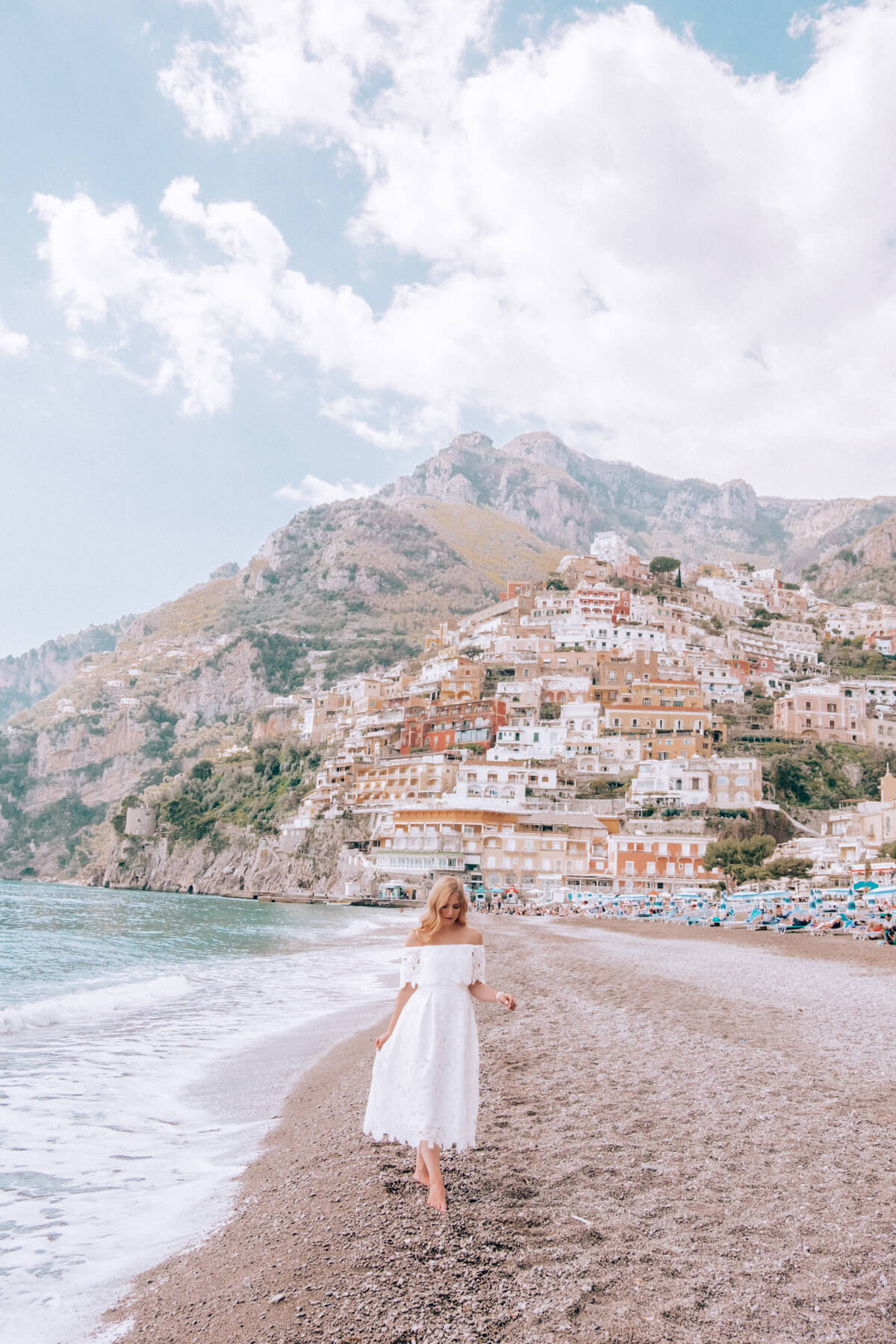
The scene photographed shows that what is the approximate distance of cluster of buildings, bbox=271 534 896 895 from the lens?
53.8 meters

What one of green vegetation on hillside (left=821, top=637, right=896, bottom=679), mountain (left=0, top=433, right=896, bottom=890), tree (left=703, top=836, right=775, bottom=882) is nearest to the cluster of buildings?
tree (left=703, top=836, right=775, bottom=882)

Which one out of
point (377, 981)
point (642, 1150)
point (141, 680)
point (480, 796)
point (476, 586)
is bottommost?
point (377, 981)

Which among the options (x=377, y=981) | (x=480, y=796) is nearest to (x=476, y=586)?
(x=480, y=796)

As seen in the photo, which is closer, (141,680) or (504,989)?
(504,989)

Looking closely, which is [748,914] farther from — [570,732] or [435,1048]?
[435,1048]

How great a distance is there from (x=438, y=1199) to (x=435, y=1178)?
89mm

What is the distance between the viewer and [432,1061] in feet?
13.7

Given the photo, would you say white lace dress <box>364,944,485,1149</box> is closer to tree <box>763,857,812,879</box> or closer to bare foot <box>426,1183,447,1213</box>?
bare foot <box>426,1183,447,1213</box>

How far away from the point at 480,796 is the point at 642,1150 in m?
54.7

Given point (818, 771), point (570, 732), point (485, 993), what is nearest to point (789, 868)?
point (818, 771)

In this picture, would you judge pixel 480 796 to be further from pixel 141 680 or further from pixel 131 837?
pixel 141 680

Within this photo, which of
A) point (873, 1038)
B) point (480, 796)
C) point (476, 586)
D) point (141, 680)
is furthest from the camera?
point (476, 586)

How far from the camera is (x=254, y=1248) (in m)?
3.95

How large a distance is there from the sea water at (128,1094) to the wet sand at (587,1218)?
36cm
